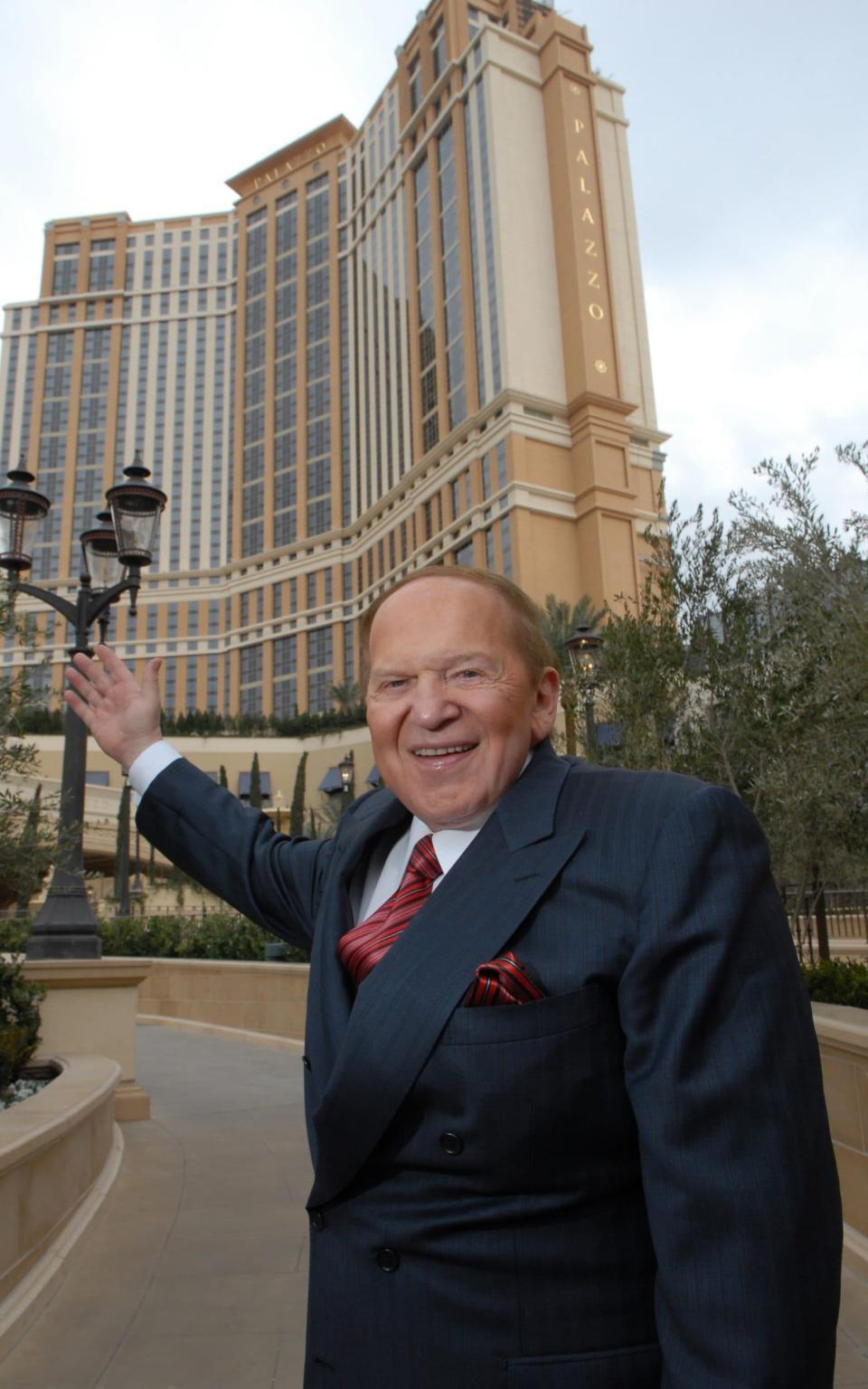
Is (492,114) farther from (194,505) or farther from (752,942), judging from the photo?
(752,942)

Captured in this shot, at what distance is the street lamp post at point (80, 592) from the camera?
745cm

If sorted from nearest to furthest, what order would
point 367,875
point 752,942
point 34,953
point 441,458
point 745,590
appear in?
point 752,942
point 367,875
point 34,953
point 745,590
point 441,458

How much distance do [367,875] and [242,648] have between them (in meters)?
75.7

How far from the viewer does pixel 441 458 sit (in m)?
57.3

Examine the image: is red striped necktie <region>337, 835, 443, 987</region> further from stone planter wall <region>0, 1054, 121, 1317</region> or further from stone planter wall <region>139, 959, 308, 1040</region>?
stone planter wall <region>139, 959, 308, 1040</region>

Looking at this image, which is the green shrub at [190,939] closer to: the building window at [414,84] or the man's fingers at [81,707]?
the man's fingers at [81,707]

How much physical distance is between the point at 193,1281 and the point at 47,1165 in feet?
2.75

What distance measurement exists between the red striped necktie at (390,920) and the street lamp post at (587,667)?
7.92 metres

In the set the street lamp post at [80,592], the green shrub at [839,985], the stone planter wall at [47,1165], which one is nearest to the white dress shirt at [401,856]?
the stone planter wall at [47,1165]

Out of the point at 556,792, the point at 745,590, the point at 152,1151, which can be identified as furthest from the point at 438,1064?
the point at 745,590

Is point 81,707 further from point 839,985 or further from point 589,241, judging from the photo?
point 589,241

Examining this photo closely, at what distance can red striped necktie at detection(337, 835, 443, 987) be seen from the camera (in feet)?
4.54

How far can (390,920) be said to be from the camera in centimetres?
141

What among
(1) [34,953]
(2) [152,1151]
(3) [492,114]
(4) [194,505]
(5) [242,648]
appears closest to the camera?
(2) [152,1151]
